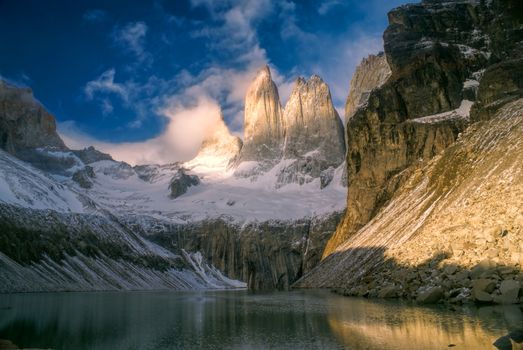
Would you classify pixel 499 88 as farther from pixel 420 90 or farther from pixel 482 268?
pixel 482 268

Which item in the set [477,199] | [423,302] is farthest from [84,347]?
[477,199]

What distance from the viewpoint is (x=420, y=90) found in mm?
126438

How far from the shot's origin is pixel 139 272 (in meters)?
154

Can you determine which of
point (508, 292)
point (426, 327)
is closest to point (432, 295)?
point (508, 292)

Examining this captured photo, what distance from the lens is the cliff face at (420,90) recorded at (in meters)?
117

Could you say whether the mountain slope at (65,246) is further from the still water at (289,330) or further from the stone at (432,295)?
the stone at (432,295)

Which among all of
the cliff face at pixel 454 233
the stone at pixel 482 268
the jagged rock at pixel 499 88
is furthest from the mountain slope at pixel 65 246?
the jagged rock at pixel 499 88

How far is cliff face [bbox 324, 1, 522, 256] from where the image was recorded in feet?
383

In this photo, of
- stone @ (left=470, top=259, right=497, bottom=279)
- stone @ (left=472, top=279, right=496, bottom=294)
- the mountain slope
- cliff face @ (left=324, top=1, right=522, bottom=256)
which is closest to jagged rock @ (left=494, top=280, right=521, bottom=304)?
stone @ (left=472, top=279, right=496, bottom=294)

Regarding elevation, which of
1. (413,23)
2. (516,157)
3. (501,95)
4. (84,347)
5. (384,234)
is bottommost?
(84,347)

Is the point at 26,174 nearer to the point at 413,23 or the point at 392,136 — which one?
the point at 392,136

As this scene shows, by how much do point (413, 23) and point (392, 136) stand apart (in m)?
37.1

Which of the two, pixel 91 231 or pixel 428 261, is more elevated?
pixel 91 231

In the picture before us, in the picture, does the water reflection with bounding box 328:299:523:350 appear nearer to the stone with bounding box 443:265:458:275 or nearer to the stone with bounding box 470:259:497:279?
the stone with bounding box 470:259:497:279
